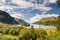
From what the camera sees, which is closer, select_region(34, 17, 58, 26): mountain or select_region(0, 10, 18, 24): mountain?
select_region(34, 17, 58, 26): mountain

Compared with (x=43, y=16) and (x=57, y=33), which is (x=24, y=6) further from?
(x=57, y=33)

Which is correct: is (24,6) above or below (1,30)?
above

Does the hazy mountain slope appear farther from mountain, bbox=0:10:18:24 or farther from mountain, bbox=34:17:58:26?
mountain, bbox=0:10:18:24

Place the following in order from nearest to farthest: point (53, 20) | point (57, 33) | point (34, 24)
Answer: point (57, 33) < point (53, 20) < point (34, 24)

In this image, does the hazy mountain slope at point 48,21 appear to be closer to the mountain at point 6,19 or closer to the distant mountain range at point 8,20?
the distant mountain range at point 8,20

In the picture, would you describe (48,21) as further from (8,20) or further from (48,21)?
(8,20)

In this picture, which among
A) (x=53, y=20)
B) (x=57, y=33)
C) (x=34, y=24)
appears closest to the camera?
(x=57, y=33)

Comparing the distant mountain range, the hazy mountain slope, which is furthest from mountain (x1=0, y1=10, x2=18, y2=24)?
the hazy mountain slope

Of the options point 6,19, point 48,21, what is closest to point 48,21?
point 48,21

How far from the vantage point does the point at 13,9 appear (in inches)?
537

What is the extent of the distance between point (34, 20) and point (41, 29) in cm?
113

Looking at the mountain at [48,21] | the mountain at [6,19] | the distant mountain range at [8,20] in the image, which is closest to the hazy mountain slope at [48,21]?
the mountain at [48,21]

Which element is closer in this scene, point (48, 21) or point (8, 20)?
point (48, 21)

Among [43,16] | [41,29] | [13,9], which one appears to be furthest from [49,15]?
[13,9]
